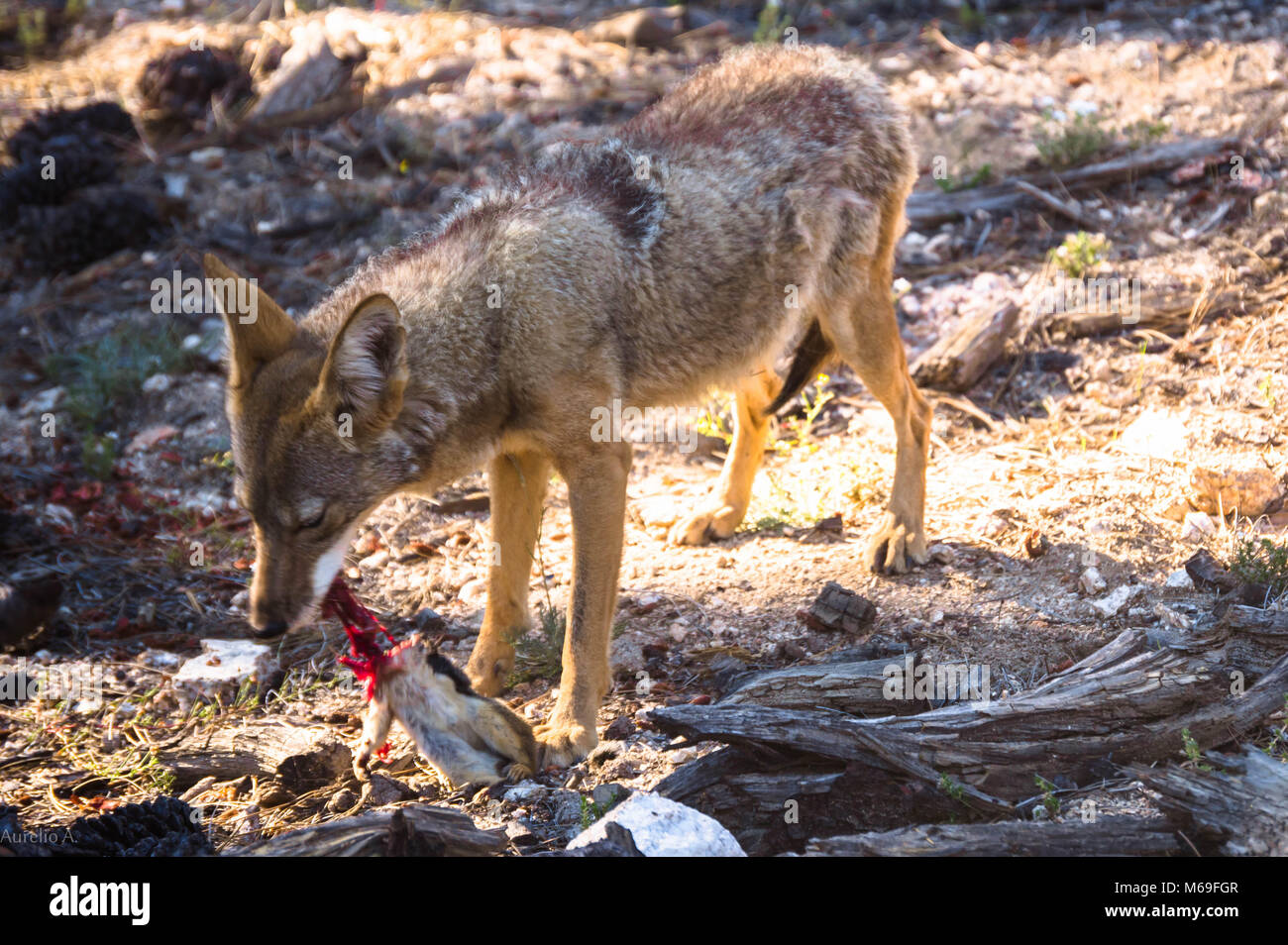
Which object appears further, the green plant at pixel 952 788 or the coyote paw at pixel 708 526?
the coyote paw at pixel 708 526

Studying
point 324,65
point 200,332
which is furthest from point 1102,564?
point 324,65

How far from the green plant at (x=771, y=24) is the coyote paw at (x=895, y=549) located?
6.08 metres

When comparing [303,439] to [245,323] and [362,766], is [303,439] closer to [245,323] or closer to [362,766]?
[245,323]

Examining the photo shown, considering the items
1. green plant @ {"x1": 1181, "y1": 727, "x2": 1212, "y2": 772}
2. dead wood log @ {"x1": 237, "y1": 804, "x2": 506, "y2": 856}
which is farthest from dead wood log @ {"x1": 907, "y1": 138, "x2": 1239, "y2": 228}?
dead wood log @ {"x1": 237, "y1": 804, "x2": 506, "y2": 856}

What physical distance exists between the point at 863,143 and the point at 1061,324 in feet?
7.44

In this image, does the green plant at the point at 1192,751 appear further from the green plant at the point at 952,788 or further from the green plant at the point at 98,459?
the green plant at the point at 98,459

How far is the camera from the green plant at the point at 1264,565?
14.2 ft

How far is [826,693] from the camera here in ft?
12.8

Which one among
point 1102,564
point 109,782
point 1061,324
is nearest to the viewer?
point 109,782

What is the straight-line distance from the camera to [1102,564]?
4.87 meters

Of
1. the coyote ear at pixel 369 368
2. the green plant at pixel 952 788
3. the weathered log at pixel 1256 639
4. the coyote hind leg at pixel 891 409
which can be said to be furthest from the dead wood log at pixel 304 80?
the weathered log at pixel 1256 639

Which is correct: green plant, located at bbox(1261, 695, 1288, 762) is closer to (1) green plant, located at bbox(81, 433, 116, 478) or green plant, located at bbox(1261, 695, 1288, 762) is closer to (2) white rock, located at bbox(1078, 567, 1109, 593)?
(2) white rock, located at bbox(1078, 567, 1109, 593)

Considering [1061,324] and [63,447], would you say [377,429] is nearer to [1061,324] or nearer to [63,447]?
[63,447]

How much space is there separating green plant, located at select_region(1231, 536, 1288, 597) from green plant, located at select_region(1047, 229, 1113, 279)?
2.90 meters
